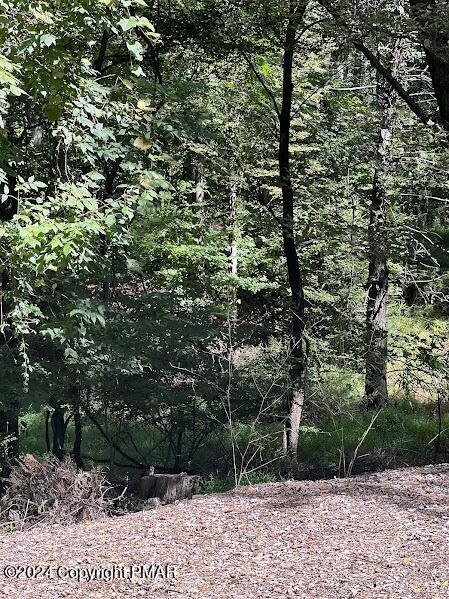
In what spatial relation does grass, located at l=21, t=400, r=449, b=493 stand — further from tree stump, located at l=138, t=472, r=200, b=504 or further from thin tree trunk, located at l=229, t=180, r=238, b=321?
thin tree trunk, located at l=229, t=180, r=238, b=321

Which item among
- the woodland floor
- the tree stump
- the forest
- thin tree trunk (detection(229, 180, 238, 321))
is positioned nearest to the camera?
the woodland floor

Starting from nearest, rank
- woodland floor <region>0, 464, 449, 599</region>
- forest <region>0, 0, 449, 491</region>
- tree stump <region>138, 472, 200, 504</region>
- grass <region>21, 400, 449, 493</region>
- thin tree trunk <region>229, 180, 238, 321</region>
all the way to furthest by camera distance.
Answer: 1. woodland floor <region>0, 464, 449, 599</region>
2. forest <region>0, 0, 449, 491</region>
3. tree stump <region>138, 472, 200, 504</region>
4. grass <region>21, 400, 449, 493</region>
5. thin tree trunk <region>229, 180, 238, 321</region>

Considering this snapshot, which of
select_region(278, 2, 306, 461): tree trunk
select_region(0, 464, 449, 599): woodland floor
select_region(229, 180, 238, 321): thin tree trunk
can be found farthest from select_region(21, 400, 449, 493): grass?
select_region(229, 180, 238, 321): thin tree trunk

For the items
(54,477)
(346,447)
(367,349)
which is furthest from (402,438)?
(54,477)

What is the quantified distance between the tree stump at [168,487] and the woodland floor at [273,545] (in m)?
1.04

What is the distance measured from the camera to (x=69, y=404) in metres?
7.96

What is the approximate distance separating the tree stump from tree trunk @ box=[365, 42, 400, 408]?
2.57 m

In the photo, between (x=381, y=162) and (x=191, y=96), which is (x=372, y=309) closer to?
(x=381, y=162)

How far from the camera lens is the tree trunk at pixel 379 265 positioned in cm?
751

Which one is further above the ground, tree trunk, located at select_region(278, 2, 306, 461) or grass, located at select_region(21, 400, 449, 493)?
tree trunk, located at select_region(278, 2, 306, 461)

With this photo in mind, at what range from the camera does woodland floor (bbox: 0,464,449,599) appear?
3.43 metres

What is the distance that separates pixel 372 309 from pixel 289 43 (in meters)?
4.86

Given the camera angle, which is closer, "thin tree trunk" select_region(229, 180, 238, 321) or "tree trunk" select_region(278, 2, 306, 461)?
"tree trunk" select_region(278, 2, 306, 461)

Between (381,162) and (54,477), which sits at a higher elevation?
(381,162)
